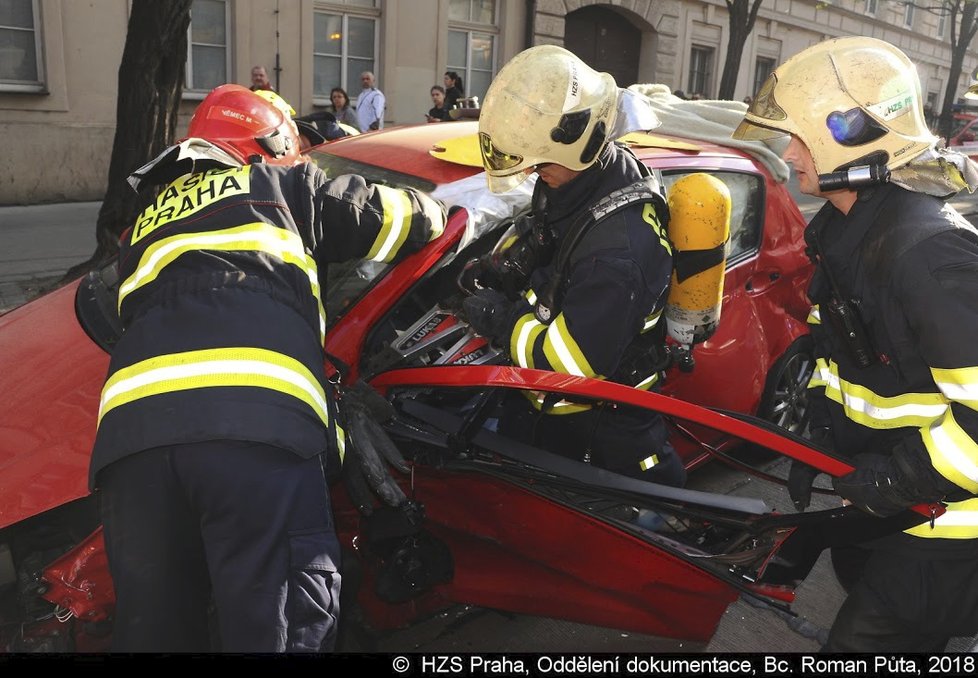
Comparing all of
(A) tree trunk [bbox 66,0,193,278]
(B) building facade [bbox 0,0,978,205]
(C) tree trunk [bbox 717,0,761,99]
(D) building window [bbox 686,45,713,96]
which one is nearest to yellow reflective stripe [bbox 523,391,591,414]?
(A) tree trunk [bbox 66,0,193,278]

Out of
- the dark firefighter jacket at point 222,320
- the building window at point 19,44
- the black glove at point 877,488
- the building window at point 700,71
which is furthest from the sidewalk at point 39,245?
the building window at point 700,71

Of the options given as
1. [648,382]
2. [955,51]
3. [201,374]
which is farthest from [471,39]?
[955,51]

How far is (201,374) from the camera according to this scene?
1612mm

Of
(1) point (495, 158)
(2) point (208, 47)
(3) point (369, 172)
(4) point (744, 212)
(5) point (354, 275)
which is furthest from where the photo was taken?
(2) point (208, 47)

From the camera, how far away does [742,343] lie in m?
3.24

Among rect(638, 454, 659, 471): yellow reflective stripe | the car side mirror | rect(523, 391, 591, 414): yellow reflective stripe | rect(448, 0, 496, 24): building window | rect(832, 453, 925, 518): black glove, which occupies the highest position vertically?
rect(448, 0, 496, 24): building window

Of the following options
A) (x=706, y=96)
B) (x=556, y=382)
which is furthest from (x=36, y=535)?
(x=706, y=96)

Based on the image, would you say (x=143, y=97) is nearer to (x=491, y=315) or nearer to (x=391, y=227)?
(x=391, y=227)

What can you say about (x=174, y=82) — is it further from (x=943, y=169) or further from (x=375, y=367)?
(x=943, y=169)

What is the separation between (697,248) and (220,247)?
1314mm

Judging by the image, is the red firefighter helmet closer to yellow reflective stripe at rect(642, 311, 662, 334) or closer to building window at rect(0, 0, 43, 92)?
yellow reflective stripe at rect(642, 311, 662, 334)

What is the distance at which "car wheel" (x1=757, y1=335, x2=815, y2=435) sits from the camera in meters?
3.58

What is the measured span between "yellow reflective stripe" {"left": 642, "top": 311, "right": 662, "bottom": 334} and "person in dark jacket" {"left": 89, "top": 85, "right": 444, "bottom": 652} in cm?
96

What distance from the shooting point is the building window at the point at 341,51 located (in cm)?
1200
